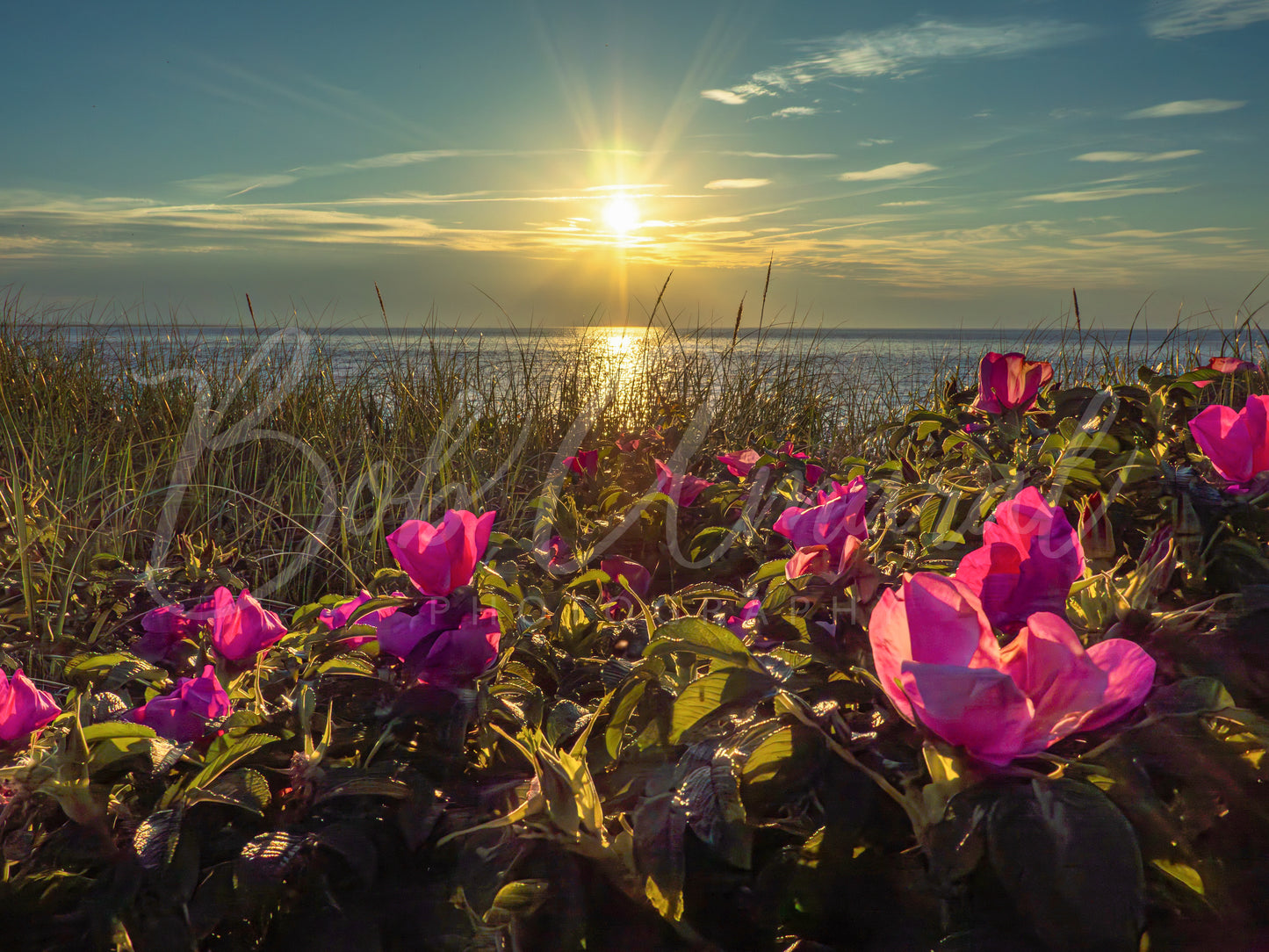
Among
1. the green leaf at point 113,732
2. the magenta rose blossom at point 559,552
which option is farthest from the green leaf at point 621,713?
the magenta rose blossom at point 559,552

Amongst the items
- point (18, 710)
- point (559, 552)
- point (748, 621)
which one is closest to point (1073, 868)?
point (748, 621)

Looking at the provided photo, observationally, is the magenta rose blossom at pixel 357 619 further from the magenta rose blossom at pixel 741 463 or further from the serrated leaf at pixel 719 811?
the magenta rose blossom at pixel 741 463

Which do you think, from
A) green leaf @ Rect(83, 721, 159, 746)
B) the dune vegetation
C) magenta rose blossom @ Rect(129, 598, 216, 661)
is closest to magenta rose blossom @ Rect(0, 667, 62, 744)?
the dune vegetation

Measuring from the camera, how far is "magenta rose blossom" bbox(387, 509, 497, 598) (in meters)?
0.69

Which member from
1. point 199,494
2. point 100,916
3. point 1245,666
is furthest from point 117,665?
point 199,494

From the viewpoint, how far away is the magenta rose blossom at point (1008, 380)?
133cm

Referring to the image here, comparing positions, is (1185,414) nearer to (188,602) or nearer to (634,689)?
(634,689)

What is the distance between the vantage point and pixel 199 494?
2.97 metres

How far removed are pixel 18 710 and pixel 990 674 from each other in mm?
758

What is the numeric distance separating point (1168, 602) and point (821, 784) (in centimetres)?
46

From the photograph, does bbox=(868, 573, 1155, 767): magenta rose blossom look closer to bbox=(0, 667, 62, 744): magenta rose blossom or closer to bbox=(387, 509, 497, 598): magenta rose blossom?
bbox=(387, 509, 497, 598): magenta rose blossom

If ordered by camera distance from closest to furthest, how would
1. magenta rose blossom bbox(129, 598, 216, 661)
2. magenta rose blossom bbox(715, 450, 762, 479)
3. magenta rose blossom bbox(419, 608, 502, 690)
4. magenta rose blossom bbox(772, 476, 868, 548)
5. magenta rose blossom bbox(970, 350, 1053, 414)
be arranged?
magenta rose blossom bbox(419, 608, 502, 690) < magenta rose blossom bbox(772, 476, 868, 548) < magenta rose blossom bbox(129, 598, 216, 661) < magenta rose blossom bbox(970, 350, 1053, 414) < magenta rose blossom bbox(715, 450, 762, 479)

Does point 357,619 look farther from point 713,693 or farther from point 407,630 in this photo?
point 713,693

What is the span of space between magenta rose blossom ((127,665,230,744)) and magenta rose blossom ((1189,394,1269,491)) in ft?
3.27
